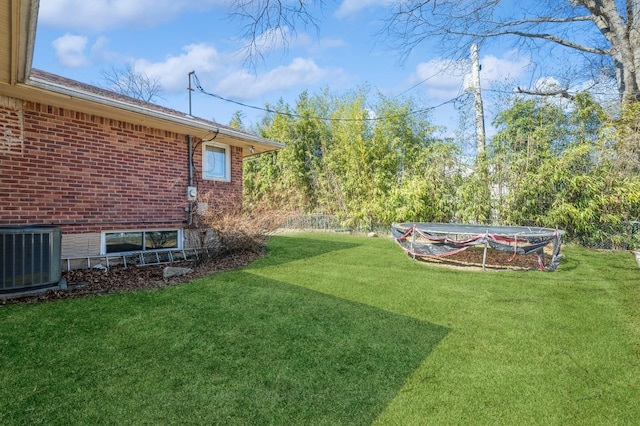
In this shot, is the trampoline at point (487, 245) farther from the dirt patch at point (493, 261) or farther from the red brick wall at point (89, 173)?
the red brick wall at point (89, 173)

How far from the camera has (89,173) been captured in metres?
5.63

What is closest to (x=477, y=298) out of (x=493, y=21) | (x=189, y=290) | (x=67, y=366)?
(x=493, y=21)

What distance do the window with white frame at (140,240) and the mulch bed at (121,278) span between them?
46cm

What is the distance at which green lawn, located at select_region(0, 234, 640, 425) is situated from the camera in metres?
2.00

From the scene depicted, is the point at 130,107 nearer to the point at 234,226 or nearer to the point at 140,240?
the point at 140,240

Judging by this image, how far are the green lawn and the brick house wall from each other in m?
2.05

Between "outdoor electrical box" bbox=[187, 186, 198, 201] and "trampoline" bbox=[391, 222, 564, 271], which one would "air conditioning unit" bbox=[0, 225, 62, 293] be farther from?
"trampoline" bbox=[391, 222, 564, 271]

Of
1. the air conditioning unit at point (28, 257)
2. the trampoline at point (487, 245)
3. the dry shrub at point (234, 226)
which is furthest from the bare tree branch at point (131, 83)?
the trampoline at point (487, 245)

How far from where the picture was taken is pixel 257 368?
250 cm

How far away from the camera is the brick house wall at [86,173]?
16.1ft

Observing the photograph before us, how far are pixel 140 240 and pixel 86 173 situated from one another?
1546mm

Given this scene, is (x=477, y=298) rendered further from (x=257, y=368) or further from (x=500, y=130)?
(x=500, y=130)

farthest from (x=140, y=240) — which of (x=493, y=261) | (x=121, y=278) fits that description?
(x=493, y=261)

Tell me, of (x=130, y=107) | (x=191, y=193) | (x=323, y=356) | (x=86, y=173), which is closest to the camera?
(x=323, y=356)
